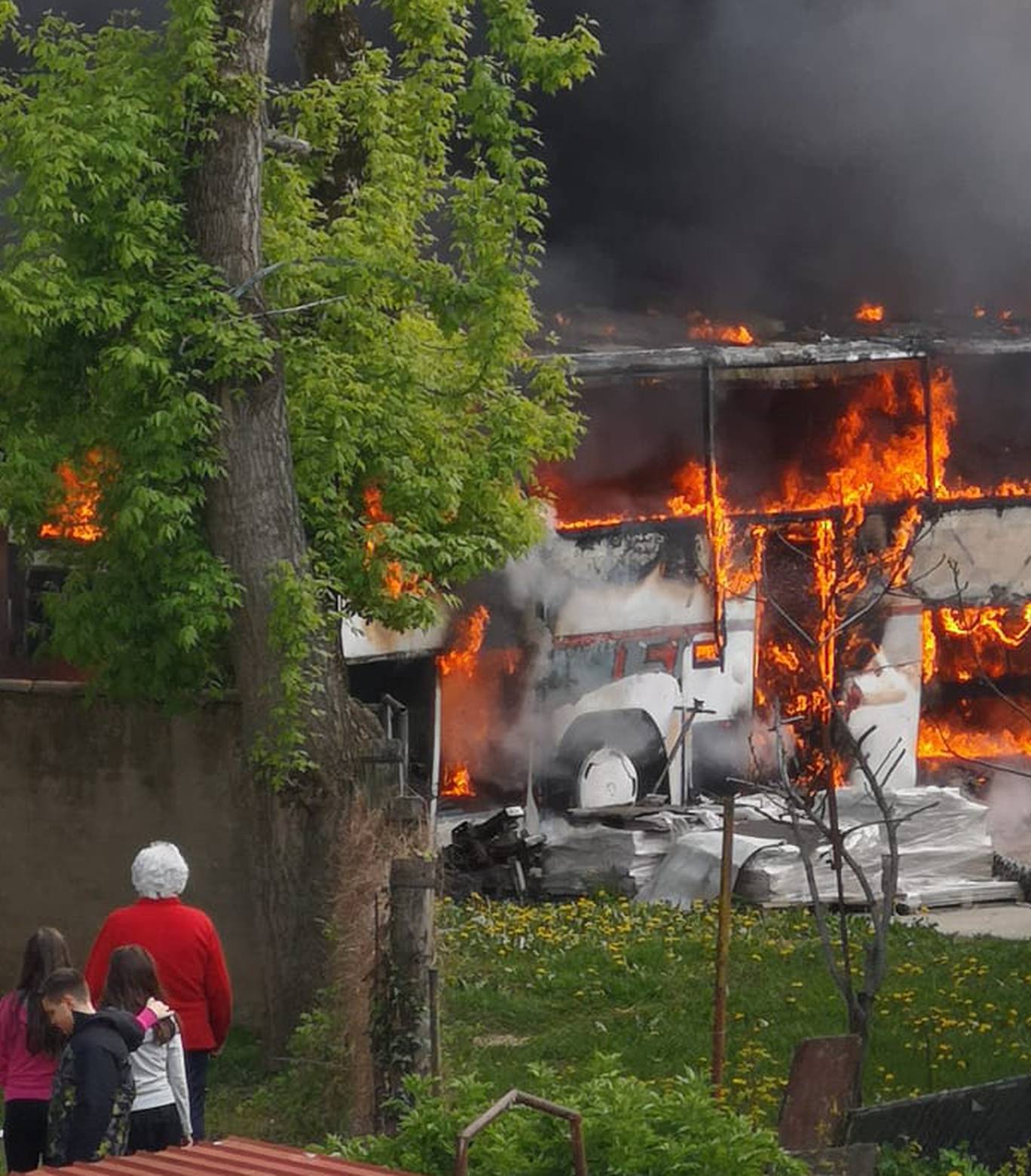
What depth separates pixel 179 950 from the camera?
845 centimetres

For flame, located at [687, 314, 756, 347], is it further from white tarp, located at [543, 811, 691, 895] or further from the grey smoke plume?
white tarp, located at [543, 811, 691, 895]

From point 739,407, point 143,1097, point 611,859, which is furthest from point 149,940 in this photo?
point 739,407

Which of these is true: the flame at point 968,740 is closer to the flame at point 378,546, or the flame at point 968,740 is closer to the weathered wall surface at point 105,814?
the flame at point 378,546

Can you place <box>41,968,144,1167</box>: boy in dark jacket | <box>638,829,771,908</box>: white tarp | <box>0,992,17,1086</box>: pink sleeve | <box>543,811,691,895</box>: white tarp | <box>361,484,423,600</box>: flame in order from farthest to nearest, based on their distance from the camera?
1. <box>543,811,691,895</box>: white tarp
2. <box>638,829,771,908</box>: white tarp
3. <box>361,484,423,600</box>: flame
4. <box>0,992,17,1086</box>: pink sleeve
5. <box>41,968,144,1167</box>: boy in dark jacket

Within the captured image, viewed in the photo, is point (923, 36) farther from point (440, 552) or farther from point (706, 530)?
point (440, 552)

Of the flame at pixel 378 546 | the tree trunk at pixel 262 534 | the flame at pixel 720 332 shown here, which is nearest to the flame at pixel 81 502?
the tree trunk at pixel 262 534

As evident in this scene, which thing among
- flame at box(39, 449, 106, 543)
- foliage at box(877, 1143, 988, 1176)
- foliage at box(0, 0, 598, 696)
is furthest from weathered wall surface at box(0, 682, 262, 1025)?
foliage at box(877, 1143, 988, 1176)

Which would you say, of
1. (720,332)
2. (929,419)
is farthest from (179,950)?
(929,419)

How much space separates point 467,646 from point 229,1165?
14.6 m

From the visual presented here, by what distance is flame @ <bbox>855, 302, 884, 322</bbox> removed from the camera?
23906 mm

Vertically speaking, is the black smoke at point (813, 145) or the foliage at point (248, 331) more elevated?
the black smoke at point (813, 145)

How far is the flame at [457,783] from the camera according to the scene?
19844 mm

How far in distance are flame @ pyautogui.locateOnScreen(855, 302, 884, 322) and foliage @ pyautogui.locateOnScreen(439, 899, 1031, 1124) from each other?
9.93 meters

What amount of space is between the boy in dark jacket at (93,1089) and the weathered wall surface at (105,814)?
5.62 metres
